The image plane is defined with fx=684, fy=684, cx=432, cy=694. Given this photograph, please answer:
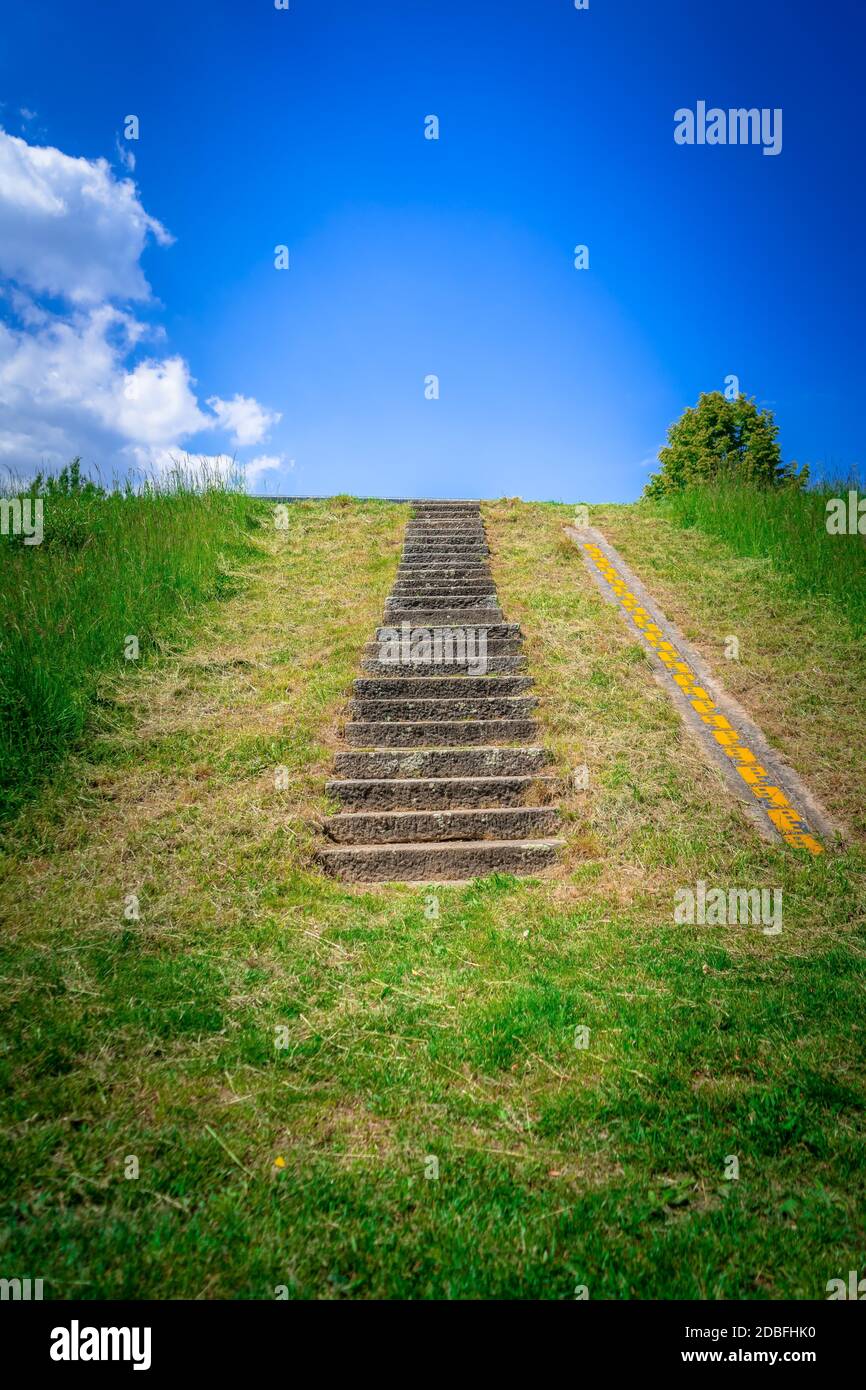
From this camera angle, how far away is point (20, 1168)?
2.57m

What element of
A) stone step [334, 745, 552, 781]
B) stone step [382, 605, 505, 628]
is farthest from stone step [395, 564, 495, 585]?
stone step [334, 745, 552, 781]

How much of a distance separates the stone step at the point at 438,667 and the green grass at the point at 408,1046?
3.62ft

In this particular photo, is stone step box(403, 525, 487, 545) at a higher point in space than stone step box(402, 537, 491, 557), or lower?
higher

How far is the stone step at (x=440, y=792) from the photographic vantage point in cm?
609

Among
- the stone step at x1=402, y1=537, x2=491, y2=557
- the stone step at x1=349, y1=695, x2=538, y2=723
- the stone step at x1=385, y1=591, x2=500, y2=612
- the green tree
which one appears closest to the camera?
the stone step at x1=349, y1=695, x2=538, y2=723

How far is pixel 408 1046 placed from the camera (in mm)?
3447

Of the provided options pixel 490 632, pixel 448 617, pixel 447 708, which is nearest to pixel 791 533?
pixel 490 632

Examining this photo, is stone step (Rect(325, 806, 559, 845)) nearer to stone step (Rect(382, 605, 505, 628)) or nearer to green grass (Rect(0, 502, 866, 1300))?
green grass (Rect(0, 502, 866, 1300))

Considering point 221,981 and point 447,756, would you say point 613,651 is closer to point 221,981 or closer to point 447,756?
point 447,756

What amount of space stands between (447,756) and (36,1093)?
4142 millimetres

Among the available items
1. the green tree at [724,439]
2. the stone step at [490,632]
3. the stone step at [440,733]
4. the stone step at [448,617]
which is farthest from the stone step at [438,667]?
the green tree at [724,439]

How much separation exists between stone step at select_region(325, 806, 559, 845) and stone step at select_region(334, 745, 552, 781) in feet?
2.04

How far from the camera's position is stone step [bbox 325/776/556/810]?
240 inches
